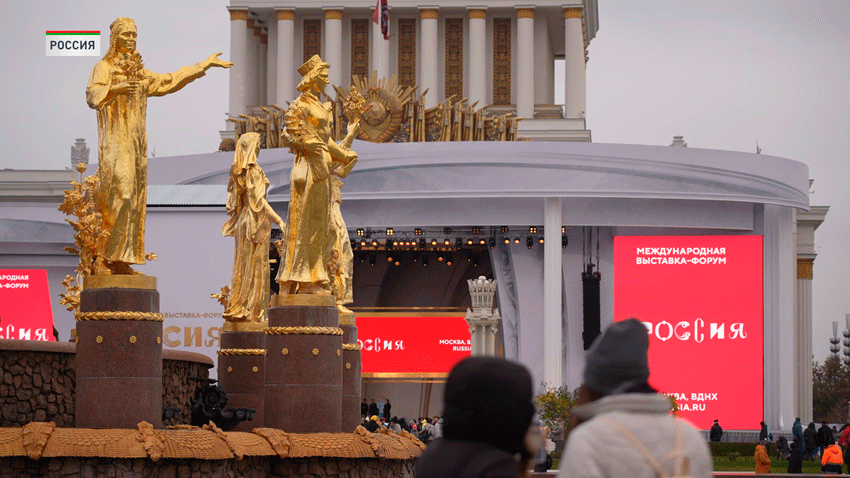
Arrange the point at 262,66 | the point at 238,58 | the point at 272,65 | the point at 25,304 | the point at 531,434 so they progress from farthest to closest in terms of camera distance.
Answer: the point at 262,66 < the point at 272,65 < the point at 238,58 < the point at 25,304 < the point at 531,434

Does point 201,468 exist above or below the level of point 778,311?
below

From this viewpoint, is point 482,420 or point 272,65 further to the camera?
point 272,65

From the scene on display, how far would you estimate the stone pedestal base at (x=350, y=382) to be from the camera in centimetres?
1404

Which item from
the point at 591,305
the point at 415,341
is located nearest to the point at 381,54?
the point at 415,341

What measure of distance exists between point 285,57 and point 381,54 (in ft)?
12.8

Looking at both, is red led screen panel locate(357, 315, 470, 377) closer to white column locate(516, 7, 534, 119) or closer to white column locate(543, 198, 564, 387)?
white column locate(543, 198, 564, 387)

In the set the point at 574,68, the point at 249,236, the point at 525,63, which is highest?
the point at 525,63

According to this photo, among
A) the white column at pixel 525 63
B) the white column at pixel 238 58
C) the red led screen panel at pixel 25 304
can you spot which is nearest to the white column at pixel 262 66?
the white column at pixel 238 58

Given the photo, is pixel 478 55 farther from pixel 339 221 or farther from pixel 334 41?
pixel 339 221

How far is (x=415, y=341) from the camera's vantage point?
38438 millimetres

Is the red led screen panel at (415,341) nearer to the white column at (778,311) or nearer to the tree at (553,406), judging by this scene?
the tree at (553,406)

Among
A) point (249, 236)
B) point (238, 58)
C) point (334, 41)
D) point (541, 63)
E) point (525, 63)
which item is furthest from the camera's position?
point (541, 63)

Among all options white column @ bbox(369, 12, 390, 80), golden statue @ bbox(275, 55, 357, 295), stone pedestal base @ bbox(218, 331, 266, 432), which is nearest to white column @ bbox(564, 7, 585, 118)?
white column @ bbox(369, 12, 390, 80)

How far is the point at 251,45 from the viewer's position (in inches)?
2361
